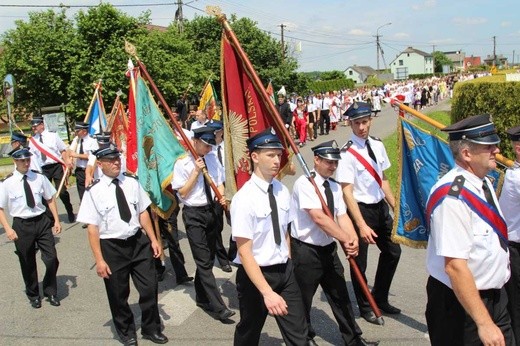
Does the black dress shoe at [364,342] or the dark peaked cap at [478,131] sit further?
the black dress shoe at [364,342]

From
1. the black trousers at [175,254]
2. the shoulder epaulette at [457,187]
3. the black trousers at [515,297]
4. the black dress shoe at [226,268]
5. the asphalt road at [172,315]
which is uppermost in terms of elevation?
the shoulder epaulette at [457,187]

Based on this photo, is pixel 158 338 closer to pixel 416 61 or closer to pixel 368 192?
pixel 368 192

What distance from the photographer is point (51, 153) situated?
10680 millimetres

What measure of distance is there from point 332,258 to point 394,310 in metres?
1.35

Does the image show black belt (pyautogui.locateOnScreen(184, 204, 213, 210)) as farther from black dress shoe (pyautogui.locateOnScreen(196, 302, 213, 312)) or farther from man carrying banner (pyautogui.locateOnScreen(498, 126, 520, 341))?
man carrying banner (pyautogui.locateOnScreen(498, 126, 520, 341))

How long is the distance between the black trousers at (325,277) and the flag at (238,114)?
1125 mm

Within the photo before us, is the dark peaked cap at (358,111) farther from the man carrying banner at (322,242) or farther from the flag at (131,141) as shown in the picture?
the flag at (131,141)

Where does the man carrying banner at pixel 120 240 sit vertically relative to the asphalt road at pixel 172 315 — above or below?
above

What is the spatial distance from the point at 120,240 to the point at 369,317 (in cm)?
266

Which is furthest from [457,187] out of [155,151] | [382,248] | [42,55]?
[42,55]

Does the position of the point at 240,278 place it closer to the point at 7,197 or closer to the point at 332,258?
the point at 332,258

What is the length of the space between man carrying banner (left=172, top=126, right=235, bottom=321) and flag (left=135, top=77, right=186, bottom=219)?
1.20ft

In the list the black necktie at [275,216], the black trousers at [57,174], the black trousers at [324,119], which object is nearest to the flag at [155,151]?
the black necktie at [275,216]

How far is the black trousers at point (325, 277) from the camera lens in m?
4.70
